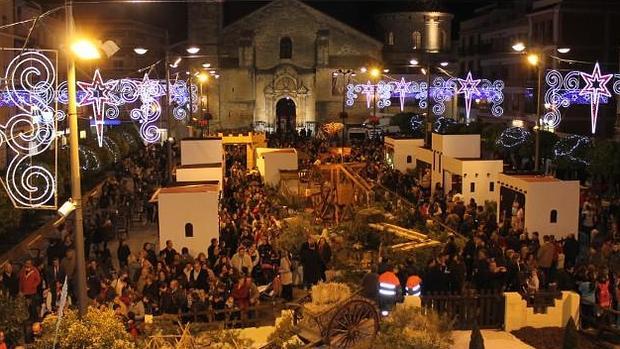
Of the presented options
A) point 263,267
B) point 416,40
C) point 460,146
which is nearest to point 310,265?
Answer: point 263,267

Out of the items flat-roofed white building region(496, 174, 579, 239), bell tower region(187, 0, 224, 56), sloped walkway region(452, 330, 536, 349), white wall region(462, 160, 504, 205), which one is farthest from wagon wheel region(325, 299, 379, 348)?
bell tower region(187, 0, 224, 56)

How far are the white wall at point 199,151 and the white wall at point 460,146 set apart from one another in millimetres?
8138

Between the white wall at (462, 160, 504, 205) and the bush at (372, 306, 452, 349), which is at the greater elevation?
the white wall at (462, 160, 504, 205)

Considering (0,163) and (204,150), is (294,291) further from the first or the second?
(0,163)

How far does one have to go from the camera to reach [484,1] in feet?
258

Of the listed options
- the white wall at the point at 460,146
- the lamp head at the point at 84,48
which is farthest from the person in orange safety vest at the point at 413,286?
the white wall at the point at 460,146

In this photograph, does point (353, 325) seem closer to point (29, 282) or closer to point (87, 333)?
point (87, 333)

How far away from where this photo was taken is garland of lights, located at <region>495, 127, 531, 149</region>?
36.6 m

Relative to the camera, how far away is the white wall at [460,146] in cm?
2834

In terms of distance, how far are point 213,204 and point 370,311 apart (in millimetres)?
8528

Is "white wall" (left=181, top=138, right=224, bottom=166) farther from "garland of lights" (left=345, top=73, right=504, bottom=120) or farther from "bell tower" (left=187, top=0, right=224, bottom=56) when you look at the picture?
"bell tower" (left=187, top=0, right=224, bottom=56)

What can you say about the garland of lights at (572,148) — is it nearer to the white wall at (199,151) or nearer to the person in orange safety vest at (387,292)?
the white wall at (199,151)

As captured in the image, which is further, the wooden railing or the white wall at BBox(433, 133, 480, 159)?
the white wall at BBox(433, 133, 480, 159)

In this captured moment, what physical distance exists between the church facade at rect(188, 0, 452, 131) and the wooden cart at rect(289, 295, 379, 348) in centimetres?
4936
